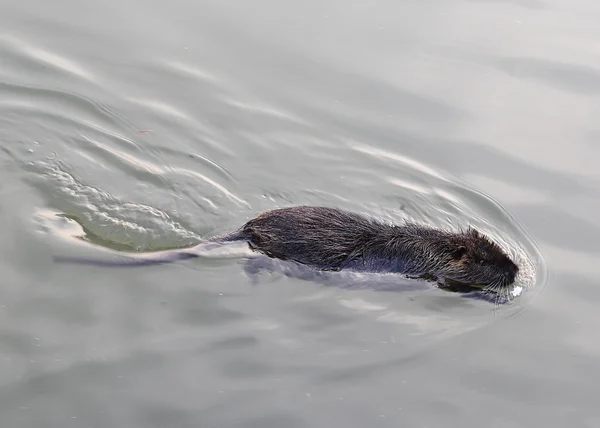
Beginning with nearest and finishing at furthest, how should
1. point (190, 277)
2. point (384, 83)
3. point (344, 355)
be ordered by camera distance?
point (344, 355)
point (190, 277)
point (384, 83)

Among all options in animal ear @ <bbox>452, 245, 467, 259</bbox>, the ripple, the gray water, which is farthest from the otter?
the ripple

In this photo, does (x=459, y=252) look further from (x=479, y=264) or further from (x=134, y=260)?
(x=134, y=260)

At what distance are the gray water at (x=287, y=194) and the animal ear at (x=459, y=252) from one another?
29 cm

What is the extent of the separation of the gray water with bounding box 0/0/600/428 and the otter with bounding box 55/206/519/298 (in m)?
0.14

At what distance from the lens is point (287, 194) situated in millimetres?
6684

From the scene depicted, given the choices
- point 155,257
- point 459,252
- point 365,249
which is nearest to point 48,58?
point 155,257

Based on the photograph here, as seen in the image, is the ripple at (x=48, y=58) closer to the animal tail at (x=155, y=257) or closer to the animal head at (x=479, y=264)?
the animal tail at (x=155, y=257)

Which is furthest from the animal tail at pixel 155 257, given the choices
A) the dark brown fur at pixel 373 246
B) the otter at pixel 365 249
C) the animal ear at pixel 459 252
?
the animal ear at pixel 459 252

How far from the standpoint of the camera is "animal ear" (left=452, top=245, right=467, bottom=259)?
582cm

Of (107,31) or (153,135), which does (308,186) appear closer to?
(153,135)

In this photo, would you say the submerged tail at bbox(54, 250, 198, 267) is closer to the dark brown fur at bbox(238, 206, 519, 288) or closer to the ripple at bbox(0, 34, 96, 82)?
the dark brown fur at bbox(238, 206, 519, 288)

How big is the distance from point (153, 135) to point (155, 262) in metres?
1.64

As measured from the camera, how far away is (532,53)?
8.43m

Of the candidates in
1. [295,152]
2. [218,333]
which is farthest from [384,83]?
[218,333]
